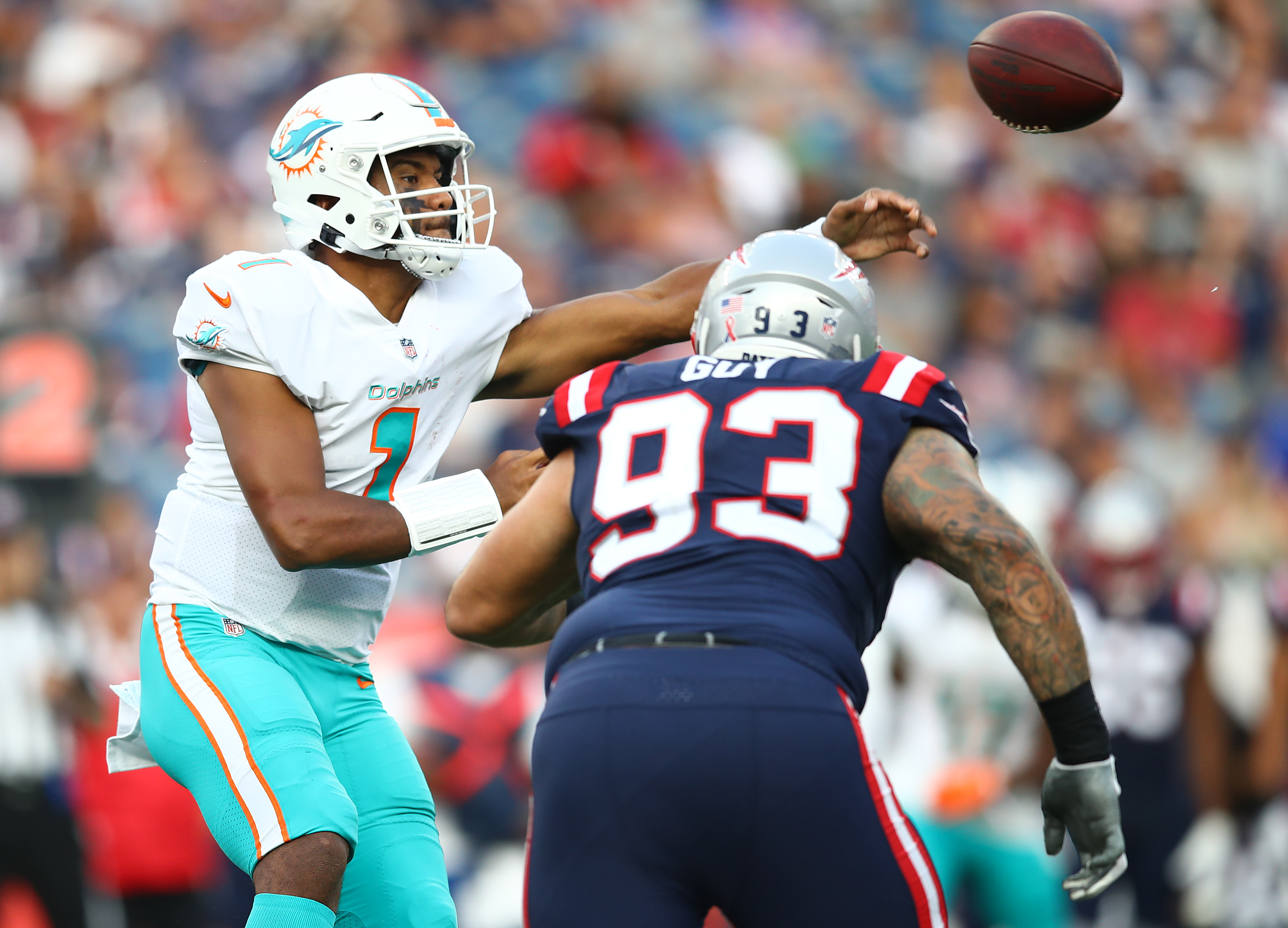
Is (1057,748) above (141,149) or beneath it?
beneath

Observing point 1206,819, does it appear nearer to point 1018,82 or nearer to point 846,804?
point 1018,82

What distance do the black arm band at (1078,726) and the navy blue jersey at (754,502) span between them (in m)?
0.33

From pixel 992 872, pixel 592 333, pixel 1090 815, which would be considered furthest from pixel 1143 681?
pixel 1090 815

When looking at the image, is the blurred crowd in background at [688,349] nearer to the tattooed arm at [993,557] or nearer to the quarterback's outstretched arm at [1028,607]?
the quarterback's outstretched arm at [1028,607]

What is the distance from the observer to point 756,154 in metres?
8.75

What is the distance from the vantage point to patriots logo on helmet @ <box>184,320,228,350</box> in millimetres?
3213

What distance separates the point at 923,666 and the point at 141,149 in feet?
16.0

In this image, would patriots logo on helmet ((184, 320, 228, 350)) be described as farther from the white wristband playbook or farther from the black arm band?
the black arm band

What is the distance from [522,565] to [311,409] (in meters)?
0.77

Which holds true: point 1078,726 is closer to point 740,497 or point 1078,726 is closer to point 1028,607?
point 1028,607

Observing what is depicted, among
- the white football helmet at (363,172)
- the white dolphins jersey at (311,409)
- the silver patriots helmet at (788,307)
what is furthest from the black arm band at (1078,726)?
the white football helmet at (363,172)

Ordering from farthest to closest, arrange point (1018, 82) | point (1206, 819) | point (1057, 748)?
1. point (1206, 819)
2. point (1018, 82)
3. point (1057, 748)

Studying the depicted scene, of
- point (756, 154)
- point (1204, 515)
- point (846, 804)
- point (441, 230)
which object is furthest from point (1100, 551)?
point (846, 804)

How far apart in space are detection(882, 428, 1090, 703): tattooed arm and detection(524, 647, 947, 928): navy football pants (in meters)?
0.30
